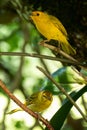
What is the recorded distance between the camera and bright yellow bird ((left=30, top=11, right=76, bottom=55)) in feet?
2.90

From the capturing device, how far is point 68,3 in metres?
1.18

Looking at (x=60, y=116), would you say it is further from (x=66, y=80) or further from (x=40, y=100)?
(x=66, y=80)

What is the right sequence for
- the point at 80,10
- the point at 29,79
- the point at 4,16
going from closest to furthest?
the point at 80,10 → the point at 4,16 → the point at 29,79

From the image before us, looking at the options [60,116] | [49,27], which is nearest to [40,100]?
[60,116]

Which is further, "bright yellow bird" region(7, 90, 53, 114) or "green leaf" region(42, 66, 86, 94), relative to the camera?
"green leaf" region(42, 66, 86, 94)

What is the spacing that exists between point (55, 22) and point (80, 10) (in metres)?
0.29

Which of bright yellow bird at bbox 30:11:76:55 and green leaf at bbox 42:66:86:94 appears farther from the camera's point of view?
green leaf at bbox 42:66:86:94

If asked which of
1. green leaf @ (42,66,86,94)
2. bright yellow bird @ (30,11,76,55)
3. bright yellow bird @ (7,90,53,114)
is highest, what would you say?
bright yellow bird @ (30,11,76,55)

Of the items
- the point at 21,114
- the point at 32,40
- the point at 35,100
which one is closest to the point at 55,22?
the point at 35,100

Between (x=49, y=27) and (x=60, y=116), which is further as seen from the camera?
(x=49, y=27)

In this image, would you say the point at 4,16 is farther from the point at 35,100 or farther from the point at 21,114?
the point at 35,100

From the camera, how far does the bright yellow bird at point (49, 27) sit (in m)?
0.88

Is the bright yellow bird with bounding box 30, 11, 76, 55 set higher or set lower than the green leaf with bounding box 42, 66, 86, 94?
higher

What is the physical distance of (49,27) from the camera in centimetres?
92
